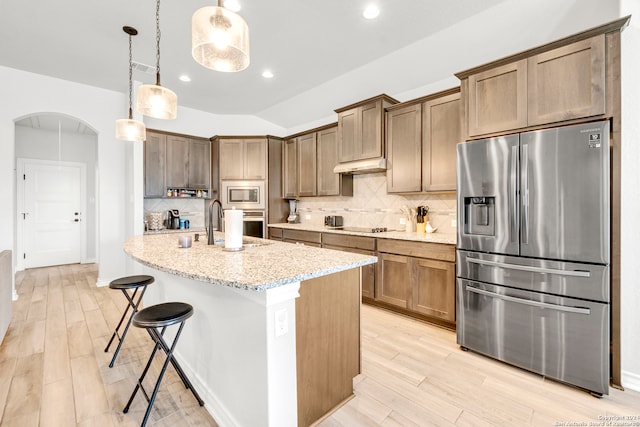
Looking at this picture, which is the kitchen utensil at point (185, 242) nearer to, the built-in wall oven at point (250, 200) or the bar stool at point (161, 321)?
the bar stool at point (161, 321)

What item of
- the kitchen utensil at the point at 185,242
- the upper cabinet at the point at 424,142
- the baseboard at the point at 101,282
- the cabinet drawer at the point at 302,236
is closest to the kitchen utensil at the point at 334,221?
the cabinet drawer at the point at 302,236

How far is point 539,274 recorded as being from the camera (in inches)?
78.6

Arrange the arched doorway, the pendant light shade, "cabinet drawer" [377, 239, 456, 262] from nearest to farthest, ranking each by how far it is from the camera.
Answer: the pendant light shade → "cabinet drawer" [377, 239, 456, 262] → the arched doorway

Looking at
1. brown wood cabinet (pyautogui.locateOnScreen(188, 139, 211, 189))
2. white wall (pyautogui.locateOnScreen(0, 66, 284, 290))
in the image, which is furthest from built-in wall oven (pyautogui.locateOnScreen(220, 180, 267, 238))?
white wall (pyautogui.locateOnScreen(0, 66, 284, 290))

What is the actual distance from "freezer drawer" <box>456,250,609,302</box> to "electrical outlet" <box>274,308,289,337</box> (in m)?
1.73

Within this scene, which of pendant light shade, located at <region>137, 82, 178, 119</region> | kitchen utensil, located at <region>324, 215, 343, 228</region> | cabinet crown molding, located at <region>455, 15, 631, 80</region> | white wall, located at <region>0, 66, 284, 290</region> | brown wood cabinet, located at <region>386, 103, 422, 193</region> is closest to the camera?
cabinet crown molding, located at <region>455, 15, 631, 80</region>

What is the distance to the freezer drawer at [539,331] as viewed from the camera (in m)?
1.81

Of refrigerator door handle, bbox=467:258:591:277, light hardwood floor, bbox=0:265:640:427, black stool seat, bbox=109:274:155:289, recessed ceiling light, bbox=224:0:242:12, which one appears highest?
recessed ceiling light, bbox=224:0:242:12

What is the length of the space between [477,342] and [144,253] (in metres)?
2.58

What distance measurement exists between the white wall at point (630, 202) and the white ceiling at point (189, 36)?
3.50ft

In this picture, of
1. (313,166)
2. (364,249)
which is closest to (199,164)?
(313,166)

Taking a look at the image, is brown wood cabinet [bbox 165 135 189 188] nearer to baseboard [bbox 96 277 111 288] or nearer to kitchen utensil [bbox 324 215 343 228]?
baseboard [bbox 96 277 111 288]

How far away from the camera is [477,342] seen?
230cm

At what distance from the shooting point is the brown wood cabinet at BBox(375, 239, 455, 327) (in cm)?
269
